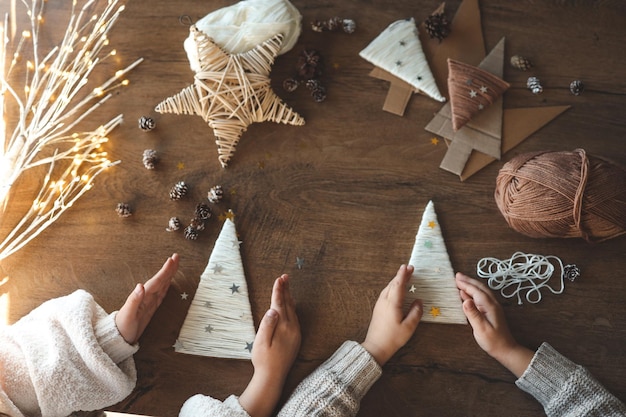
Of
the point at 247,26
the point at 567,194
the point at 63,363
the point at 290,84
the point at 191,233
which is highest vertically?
the point at 247,26

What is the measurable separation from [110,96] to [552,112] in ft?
3.44

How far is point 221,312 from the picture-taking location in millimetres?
1263

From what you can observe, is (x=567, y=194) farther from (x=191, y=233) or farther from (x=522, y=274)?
(x=191, y=233)

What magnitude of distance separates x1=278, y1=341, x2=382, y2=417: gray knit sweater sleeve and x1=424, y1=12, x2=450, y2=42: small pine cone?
0.74 m

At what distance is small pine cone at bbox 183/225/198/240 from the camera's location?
50.7 inches

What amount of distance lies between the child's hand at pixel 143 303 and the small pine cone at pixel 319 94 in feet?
1.59

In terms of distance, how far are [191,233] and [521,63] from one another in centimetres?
86

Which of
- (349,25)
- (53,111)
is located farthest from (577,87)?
(53,111)

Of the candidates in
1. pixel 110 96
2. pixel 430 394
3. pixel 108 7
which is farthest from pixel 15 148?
pixel 430 394

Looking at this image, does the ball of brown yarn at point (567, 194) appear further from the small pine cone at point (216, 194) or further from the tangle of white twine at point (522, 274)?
the small pine cone at point (216, 194)

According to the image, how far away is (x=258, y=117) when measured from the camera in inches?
50.7

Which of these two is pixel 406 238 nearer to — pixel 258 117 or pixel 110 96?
pixel 258 117

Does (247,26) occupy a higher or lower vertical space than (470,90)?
higher

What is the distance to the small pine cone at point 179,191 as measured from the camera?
130 centimetres
